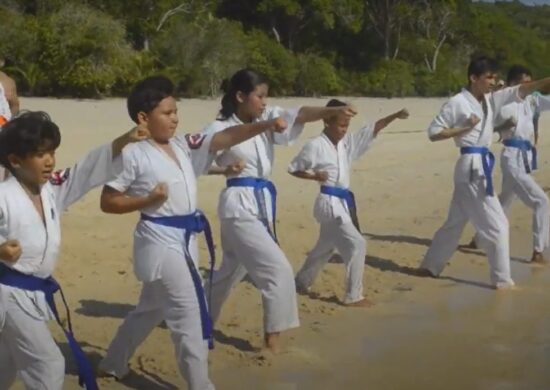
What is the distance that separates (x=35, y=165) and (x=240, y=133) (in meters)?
1.42

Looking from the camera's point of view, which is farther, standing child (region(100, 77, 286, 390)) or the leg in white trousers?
the leg in white trousers

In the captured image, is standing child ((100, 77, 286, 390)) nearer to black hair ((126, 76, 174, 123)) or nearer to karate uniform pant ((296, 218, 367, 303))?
black hair ((126, 76, 174, 123))

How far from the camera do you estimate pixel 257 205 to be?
22.4 ft

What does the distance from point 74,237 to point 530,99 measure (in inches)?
193

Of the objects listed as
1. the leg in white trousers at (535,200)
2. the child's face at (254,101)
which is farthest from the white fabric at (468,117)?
the child's face at (254,101)

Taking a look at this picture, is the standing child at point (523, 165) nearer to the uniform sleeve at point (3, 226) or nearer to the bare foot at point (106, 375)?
the bare foot at point (106, 375)

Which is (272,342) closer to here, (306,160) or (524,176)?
(306,160)

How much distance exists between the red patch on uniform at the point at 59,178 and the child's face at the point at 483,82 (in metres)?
4.59

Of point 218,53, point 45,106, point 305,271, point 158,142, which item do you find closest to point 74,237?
point 305,271

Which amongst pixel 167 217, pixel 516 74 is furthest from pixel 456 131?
pixel 167 217

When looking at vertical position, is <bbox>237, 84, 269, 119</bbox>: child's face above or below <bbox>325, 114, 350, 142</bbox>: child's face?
above

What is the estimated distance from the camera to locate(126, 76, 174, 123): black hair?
5584 mm

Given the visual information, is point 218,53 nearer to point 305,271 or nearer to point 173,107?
point 305,271

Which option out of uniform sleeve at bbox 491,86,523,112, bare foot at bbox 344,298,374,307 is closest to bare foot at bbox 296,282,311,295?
bare foot at bbox 344,298,374,307
